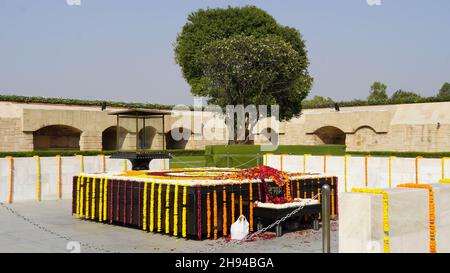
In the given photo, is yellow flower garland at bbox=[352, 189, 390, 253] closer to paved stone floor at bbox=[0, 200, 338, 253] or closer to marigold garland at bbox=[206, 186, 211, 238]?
paved stone floor at bbox=[0, 200, 338, 253]

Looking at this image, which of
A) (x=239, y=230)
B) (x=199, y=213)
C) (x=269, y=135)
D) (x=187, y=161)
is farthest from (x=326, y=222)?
(x=269, y=135)

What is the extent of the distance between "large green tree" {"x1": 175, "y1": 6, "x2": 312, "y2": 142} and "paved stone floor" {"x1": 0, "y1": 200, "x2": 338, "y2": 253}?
28431 mm

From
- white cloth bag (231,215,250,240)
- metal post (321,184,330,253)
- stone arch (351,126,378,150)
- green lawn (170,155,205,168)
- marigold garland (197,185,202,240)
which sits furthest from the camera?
stone arch (351,126,378,150)

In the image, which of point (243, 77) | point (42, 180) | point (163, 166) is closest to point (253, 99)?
point (243, 77)

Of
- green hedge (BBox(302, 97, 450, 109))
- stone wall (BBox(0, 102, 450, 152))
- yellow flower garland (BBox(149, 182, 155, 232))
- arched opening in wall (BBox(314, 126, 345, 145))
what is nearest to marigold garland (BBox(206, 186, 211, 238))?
yellow flower garland (BBox(149, 182, 155, 232))

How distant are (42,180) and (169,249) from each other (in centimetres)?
1178

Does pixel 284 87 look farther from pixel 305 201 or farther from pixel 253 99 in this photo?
pixel 305 201

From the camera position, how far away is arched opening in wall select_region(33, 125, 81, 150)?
47.1 metres

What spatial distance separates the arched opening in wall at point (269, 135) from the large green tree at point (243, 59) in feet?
30.7

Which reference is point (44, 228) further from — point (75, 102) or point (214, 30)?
point (75, 102)

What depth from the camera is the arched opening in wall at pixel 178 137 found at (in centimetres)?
5320

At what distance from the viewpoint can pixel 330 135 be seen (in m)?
56.7

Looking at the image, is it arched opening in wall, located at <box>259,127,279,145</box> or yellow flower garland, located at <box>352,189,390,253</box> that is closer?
yellow flower garland, located at <box>352,189,390,253</box>

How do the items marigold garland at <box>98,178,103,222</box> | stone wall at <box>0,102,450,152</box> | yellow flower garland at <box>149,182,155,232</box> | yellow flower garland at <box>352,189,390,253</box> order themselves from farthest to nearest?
1. stone wall at <box>0,102,450,152</box>
2. marigold garland at <box>98,178,103,222</box>
3. yellow flower garland at <box>149,182,155,232</box>
4. yellow flower garland at <box>352,189,390,253</box>
